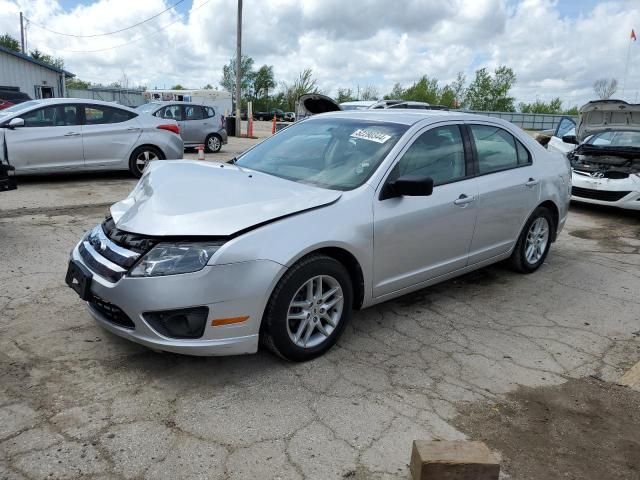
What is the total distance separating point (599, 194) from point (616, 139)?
160 centimetres

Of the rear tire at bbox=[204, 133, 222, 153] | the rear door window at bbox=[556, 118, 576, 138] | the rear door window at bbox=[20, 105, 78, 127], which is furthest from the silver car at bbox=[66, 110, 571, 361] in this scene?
the rear tire at bbox=[204, 133, 222, 153]

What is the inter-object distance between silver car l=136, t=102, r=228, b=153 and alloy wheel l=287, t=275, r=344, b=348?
1243 cm

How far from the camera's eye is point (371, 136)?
402cm

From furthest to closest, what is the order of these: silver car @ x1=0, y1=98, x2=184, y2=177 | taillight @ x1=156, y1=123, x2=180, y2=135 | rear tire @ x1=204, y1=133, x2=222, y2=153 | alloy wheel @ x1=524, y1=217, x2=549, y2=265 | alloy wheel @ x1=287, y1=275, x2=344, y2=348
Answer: rear tire @ x1=204, y1=133, x2=222, y2=153 → taillight @ x1=156, y1=123, x2=180, y2=135 → silver car @ x1=0, y1=98, x2=184, y2=177 → alloy wheel @ x1=524, y1=217, x2=549, y2=265 → alloy wheel @ x1=287, y1=275, x2=344, y2=348

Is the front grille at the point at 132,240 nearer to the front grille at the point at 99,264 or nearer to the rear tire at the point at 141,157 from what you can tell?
the front grille at the point at 99,264

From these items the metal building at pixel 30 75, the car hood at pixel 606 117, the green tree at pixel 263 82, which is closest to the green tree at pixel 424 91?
the green tree at pixel 263 82

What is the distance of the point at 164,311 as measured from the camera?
2873mm

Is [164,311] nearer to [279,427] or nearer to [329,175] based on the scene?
[279,427]

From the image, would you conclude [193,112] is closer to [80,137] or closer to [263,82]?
[80,137]

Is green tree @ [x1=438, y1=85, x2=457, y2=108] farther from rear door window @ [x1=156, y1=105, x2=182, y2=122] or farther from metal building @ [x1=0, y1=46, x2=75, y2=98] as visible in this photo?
rear door window @ [x1=156, y1=105, x2=182, y2=122]

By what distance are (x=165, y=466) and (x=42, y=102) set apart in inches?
329

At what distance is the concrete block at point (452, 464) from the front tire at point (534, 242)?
3.25m

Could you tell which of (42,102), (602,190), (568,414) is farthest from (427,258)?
(42,102)

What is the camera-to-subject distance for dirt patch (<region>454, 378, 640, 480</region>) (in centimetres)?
254
